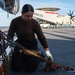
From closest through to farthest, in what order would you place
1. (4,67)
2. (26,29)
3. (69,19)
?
1. (4,67)
2. (26,29)
3. (69,19)

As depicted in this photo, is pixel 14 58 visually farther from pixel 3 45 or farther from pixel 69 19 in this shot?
pixel 69 19

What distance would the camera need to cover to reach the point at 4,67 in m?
2.67

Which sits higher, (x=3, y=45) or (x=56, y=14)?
(x=3, y=45)

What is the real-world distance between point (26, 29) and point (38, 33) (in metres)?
0.23

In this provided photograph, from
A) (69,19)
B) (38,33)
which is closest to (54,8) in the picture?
(69,19)

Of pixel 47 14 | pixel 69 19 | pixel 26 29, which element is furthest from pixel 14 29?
pixel 69 19

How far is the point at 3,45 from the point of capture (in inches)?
110

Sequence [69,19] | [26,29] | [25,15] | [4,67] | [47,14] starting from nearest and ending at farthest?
[4,67]
[25,15]
[26,29]
[47,14]
[69,19]

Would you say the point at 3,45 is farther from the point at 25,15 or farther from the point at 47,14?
the point at 47,14

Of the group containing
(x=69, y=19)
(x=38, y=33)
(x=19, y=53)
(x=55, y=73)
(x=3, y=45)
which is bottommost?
(x=69, y=19)

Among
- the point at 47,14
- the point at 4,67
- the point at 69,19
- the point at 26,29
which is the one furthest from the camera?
the point at 69,19

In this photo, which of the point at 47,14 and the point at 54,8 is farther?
the point at 54,8

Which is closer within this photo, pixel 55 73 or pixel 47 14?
pixel 55 73

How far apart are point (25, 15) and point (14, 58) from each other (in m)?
0.83
